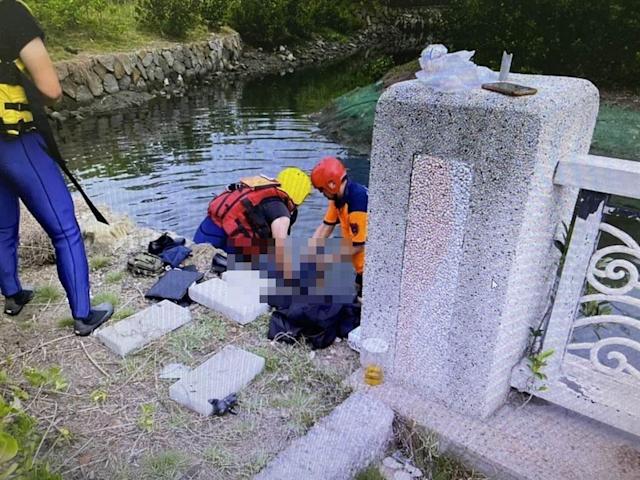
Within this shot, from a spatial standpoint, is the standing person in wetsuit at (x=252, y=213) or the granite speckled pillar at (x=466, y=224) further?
the standing person in wetsuit at (x=252, y=213)

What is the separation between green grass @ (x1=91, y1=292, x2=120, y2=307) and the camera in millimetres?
3350

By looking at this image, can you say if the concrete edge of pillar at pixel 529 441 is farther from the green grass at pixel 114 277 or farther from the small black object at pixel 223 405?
the green grass at pixel 114 277

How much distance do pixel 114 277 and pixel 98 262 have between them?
1.04 feet

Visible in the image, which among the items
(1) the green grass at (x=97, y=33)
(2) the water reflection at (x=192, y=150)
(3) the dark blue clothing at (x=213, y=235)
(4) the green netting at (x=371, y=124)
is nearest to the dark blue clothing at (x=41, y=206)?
(3) the dark blue clothing at (x=213, y=235)

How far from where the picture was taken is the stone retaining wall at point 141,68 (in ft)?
37.0

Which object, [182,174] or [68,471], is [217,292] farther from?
[182,174]

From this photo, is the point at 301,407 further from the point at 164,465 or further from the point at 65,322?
the point at 65,322

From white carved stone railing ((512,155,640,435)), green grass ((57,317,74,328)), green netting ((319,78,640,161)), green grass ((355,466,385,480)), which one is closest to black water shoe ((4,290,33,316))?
green grass ((57,317,74,328))

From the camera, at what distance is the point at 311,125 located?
423 inches

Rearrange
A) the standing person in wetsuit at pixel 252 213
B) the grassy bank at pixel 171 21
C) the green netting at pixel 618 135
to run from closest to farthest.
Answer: the standing person in wetsuit at pixel 252 213, the green netting at pixel 618 135, the grassy bank at pixel 171 21

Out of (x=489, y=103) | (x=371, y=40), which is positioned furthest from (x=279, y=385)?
(x=371, y=40)

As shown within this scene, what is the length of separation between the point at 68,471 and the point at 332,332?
1.44 m

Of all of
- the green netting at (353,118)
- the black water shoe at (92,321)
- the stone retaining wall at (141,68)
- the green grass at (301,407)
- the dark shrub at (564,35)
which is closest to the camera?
the green grass at (301,407)

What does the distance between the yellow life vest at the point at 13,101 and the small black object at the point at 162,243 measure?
5.04 feet
